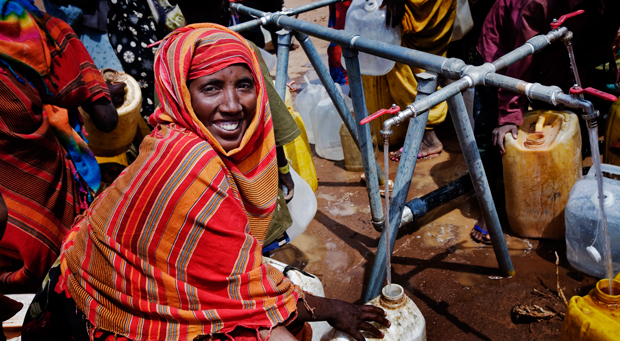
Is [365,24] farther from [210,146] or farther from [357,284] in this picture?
[210,146]

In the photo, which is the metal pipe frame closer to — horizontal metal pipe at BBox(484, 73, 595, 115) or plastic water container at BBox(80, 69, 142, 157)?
horizontal metal pipe at BBox(484, 73, 595, 115)

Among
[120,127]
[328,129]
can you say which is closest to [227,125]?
[120,127]

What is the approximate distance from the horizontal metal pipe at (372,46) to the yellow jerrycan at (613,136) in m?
1.86

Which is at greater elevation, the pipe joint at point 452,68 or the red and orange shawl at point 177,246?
the pipe joint at point 452,68

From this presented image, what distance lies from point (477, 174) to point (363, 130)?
31.3 inches

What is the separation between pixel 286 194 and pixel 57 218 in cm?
127

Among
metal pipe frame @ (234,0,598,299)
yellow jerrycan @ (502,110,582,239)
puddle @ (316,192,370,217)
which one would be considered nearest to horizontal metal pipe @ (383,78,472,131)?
metal pipe frame @ (234,0,598,299)

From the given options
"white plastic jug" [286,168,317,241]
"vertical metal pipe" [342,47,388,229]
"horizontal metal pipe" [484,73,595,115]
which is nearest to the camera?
"horizontal metal pipe" [484,73,595,115]

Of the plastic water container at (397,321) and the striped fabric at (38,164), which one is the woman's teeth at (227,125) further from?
the striped fabric at (38,164)

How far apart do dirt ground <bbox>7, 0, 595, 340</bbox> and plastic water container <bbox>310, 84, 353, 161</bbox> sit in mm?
568

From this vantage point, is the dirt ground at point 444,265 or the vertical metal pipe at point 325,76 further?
the vertical metal pipe at point 325,76

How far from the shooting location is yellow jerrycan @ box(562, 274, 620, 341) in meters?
1.69

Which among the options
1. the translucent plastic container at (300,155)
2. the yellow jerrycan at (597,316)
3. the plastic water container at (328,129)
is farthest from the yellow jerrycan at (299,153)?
the yellow jerrycan at (597,316)

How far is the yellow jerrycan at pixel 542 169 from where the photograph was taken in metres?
2.82
